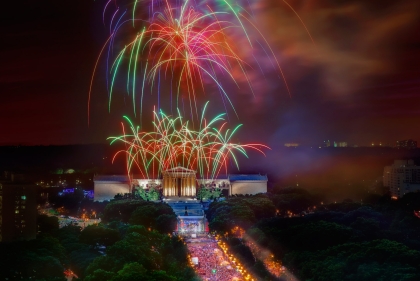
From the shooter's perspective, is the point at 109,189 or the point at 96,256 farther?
the point at 109,189

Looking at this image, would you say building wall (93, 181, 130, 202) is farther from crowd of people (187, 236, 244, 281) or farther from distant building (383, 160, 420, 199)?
distant building (383, 160, 420, 199)

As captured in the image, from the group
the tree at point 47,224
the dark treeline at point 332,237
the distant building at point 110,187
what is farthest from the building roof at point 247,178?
the tree at point 47,224

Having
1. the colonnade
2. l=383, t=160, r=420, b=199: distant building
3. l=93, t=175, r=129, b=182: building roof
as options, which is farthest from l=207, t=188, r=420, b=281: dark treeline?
l=383, t=160, r=420, b=199: distant building

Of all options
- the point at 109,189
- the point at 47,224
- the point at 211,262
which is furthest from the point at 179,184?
the point at 211,262

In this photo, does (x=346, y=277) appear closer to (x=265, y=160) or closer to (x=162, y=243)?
(x=162, y=243)

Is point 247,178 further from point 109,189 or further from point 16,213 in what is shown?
point 16,213

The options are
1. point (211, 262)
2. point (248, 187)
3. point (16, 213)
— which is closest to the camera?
point (211, 262)
